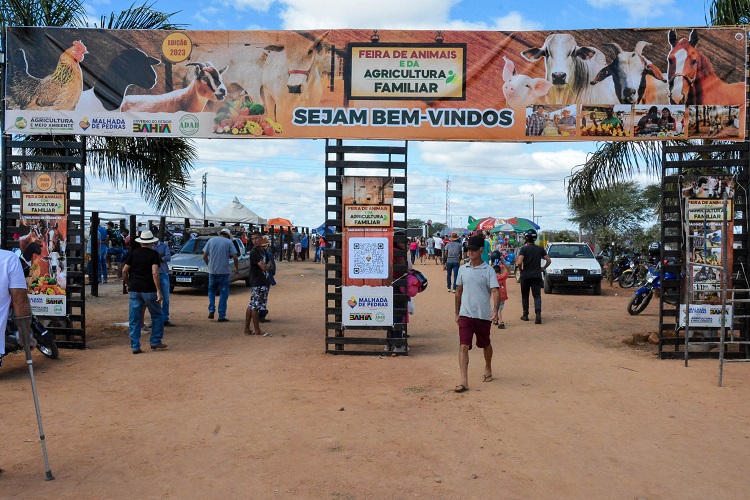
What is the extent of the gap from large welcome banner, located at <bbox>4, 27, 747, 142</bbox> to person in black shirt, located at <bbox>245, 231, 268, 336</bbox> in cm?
294

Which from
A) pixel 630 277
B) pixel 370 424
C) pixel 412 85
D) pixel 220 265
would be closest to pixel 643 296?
pixel 412 85

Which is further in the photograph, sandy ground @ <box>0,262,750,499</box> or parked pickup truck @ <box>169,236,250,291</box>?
parked pickup truck @ <box>169,236,250,291</box>

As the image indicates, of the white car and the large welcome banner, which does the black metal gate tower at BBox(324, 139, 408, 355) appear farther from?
the white car

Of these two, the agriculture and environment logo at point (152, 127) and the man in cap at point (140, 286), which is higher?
the agriculture and environment logo at point (152, 127)

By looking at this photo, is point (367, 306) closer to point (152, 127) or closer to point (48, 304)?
point (152, 127)

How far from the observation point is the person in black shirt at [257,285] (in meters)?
12.4

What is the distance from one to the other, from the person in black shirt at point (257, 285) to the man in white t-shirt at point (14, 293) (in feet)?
23.1

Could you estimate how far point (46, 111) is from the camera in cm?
1042

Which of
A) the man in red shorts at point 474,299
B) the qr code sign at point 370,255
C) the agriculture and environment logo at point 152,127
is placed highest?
the agriculture and environment logo at point 152,127

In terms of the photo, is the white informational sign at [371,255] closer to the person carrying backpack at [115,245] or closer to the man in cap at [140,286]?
the man in cap at [140,286]

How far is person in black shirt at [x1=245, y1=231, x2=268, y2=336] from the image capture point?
12.4 meters

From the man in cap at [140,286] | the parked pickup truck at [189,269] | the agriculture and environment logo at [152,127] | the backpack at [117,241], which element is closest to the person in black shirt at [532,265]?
the man in cap at [140,286]

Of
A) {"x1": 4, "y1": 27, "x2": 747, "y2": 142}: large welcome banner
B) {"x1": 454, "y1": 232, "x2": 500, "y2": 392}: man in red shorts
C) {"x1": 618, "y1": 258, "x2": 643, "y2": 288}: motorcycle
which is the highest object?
{"x1": 4, "y1": 27, "x2": 747, "y2": 142}: large welcome banner

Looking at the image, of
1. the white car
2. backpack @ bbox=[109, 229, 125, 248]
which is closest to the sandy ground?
the white car
